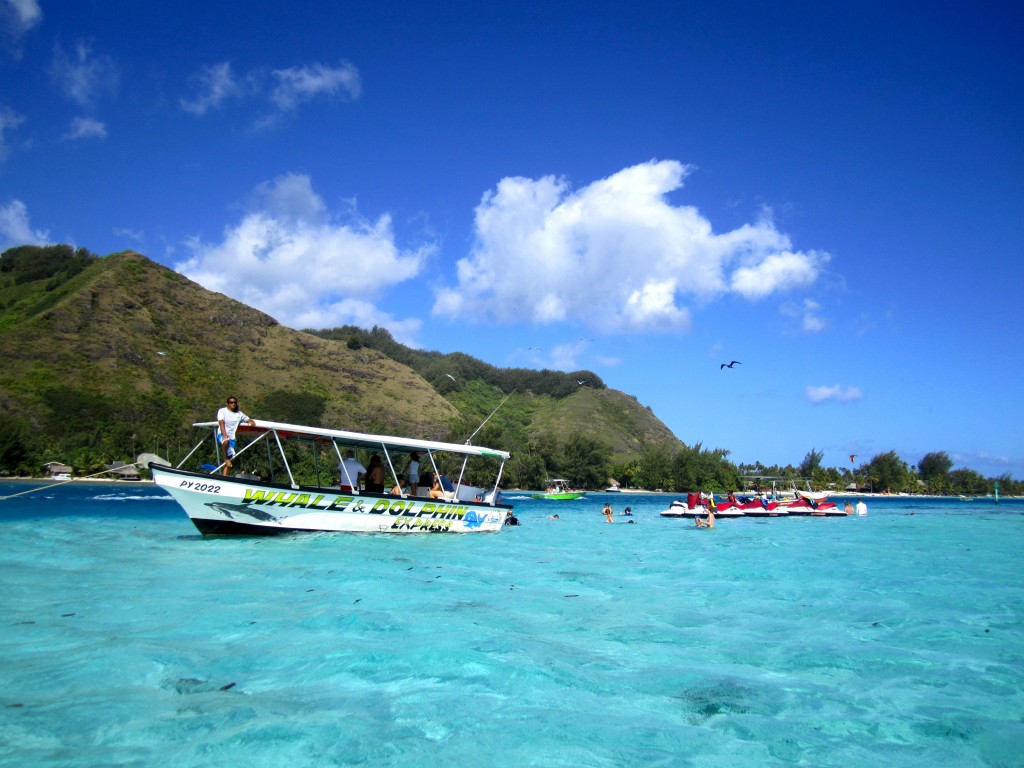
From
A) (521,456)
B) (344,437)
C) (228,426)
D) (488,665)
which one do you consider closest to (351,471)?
(344,437)

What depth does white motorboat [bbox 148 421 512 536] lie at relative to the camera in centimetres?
1719

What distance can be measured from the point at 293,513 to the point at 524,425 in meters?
154

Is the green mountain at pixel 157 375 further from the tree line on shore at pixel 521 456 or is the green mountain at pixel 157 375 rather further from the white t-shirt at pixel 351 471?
the white t-shirt at pixel 351 471

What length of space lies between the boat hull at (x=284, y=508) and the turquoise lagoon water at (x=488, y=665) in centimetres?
247

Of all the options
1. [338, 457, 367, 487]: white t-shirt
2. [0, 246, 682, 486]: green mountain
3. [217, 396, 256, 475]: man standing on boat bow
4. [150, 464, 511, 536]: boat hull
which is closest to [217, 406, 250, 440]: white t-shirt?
[217, 396, 256, 475]: man standing on boat bow

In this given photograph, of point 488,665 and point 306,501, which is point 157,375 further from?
point 488,665

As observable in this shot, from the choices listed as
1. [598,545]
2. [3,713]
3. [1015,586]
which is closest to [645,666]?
[3,713]

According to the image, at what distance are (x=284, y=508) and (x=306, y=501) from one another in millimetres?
597

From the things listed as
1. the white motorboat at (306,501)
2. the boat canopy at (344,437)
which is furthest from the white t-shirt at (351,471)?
the boat canopy at (344,437)

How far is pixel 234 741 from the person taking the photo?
467 cm

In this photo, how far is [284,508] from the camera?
1816 centimetres

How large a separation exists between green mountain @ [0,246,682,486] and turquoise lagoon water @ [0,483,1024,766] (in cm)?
5849

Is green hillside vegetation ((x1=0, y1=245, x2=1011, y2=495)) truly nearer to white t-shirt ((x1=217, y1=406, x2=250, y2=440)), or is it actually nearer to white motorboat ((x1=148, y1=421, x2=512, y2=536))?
white motorboat ((x1=148, y1=421, x2=512, y2=536))

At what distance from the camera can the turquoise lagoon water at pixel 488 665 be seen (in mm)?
4887
